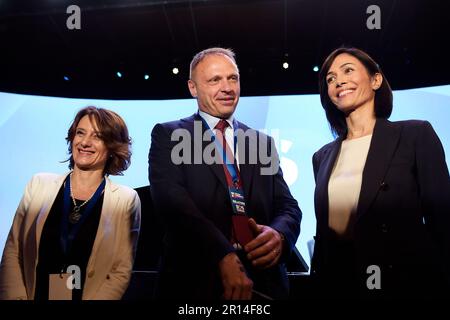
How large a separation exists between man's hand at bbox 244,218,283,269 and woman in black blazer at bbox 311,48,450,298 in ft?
1.24

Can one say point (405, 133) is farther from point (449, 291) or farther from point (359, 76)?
point (449, 291)

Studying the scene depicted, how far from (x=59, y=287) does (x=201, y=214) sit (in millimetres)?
857

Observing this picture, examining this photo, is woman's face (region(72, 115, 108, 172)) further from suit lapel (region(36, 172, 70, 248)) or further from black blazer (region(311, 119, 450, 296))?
black blazer (region(311, 119, 450, 296))

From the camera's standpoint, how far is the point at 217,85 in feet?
6.68

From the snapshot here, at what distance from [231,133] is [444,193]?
1.03 metres

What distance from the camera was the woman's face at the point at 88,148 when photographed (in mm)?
Answer: 2260

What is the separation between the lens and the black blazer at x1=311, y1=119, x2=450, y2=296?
5.48ft

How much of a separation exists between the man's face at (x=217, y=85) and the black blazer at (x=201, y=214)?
0.51ft

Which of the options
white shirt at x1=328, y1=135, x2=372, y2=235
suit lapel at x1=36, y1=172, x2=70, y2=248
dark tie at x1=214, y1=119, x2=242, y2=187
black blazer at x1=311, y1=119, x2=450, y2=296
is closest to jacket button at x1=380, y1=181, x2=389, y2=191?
black blazer at x1=311, y1=119, x2=450, y2=296

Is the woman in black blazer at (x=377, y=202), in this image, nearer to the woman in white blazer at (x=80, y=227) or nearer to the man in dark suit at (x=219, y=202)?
the man in dark suit at (x=219, y=202)

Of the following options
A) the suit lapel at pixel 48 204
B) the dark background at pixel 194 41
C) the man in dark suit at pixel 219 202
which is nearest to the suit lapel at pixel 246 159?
the man in dark suit at pixel 219 202

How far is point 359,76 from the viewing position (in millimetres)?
2061

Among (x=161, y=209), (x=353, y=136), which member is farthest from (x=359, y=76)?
(x=161, y=209)

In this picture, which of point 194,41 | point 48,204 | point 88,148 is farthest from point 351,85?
point 194,41
